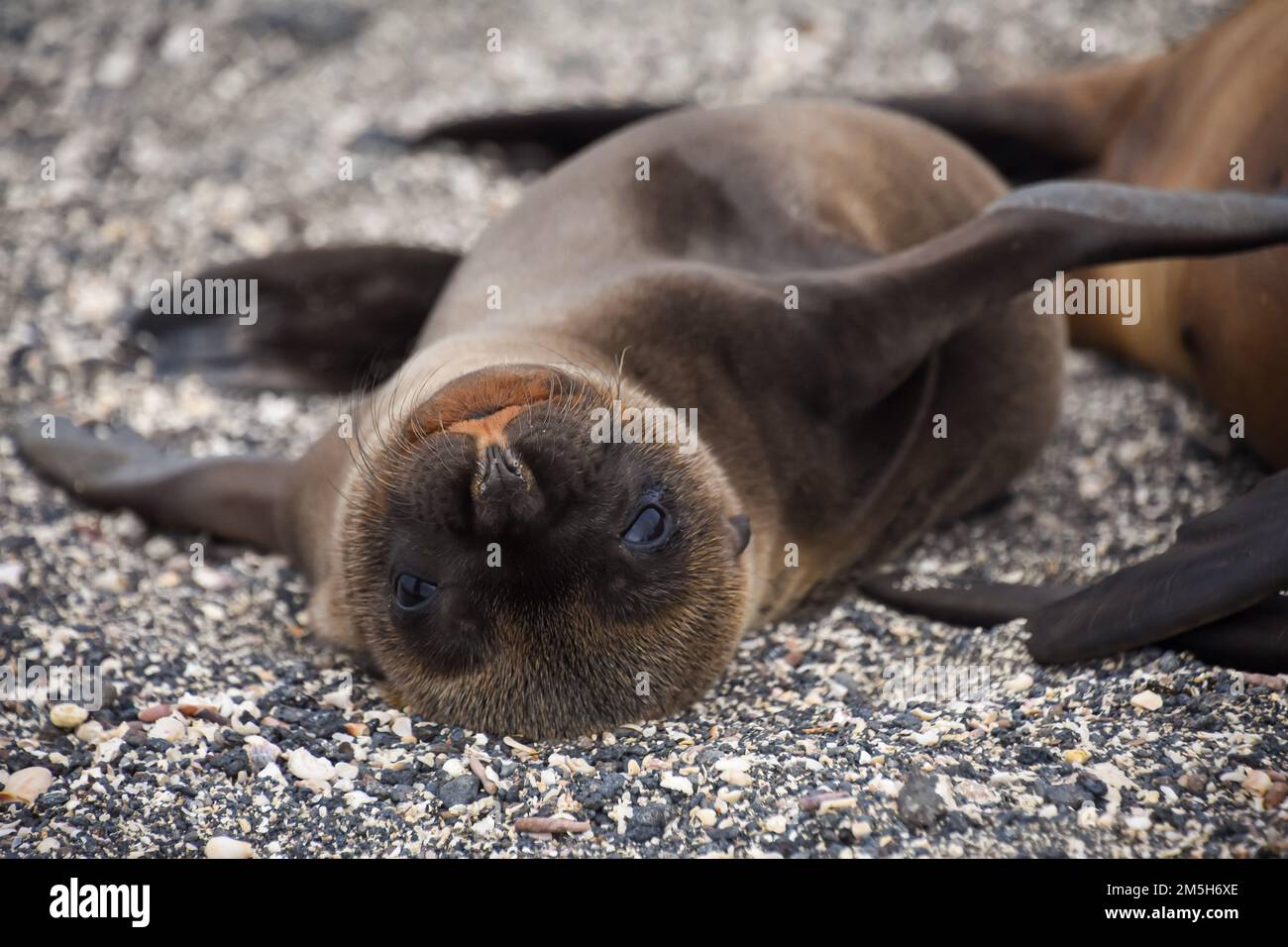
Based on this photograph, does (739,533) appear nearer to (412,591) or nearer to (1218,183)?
(412,591)

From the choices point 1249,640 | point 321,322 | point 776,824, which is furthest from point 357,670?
point 1249,640

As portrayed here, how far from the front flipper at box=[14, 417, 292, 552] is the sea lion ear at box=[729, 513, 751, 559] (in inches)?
61.8

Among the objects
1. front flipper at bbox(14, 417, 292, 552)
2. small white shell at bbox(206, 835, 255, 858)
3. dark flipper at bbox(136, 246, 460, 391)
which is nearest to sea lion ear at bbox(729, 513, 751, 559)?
small white shell at bbox(206, 835, 255, 858)

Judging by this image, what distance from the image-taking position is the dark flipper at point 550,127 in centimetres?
584

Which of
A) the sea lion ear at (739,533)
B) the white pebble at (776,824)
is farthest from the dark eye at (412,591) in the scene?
the white pebble at (776,824)

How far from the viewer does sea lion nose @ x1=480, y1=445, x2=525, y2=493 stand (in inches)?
117

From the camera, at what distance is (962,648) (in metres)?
3.74

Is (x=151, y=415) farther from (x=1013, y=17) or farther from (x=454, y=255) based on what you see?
(x=1013, y=17)

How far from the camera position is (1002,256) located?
389 cm

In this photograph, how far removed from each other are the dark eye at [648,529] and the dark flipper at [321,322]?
90.1 inches

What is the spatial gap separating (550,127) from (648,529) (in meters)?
3.12

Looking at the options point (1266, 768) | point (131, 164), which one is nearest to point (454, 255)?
point (131, 164)
